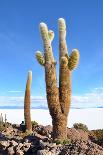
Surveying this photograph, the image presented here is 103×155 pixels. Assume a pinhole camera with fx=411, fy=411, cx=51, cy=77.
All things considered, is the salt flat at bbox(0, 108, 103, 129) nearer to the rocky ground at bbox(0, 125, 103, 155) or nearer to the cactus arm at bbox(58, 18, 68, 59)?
the cactus arm at bbox(58, 18, 68, 59)

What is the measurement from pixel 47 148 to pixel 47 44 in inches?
163

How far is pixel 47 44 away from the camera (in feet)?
49.6

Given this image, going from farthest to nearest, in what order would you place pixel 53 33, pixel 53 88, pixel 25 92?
pixel 25 92
pixel 53 33
pixel 53 88

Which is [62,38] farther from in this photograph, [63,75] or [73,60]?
[63,75]

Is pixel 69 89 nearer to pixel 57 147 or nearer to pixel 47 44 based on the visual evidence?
pixel 47 44

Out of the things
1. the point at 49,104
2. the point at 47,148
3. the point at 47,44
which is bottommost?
the point at 47,148

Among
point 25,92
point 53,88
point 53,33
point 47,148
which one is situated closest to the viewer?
point 47,148

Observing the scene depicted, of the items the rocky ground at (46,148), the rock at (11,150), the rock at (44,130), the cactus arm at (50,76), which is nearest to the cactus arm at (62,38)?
the cactus arm at (50,76)

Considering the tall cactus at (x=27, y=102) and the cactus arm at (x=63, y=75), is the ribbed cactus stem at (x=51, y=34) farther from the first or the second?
the tall cactus at (x=27, y=102)

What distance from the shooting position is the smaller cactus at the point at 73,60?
14.7 m

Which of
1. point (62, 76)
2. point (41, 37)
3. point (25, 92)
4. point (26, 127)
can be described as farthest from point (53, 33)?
point (26, 127)

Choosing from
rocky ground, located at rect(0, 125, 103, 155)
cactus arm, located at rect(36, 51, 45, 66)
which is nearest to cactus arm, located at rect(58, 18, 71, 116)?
cactus arm, located at rect(36, 51, 45, 66)

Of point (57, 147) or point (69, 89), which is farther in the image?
A: point (69, 89)

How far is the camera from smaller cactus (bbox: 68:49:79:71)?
14711 millimetres
